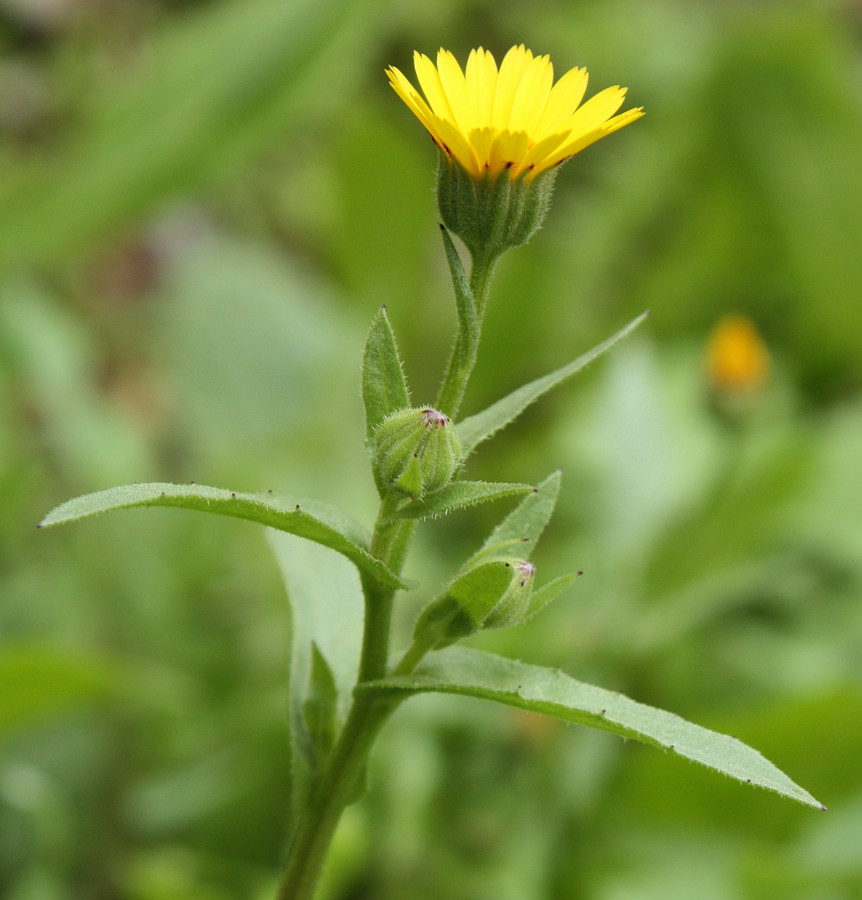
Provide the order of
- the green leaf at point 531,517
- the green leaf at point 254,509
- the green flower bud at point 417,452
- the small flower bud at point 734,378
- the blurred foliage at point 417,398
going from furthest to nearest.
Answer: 1. the small flower bud at point 734,378
2. the blurred foliage at point 417,398
3. the green leaf at point 531,517
4. the green flower bud at point 417,452
5. the green leaf at point 254,509

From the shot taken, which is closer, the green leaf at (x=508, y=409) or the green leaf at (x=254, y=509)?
the green leaf at (x=254, y=509)

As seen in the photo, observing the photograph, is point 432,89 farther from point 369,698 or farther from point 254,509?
point 369,698

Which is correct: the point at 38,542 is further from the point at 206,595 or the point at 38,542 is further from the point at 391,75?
the point at 391,75

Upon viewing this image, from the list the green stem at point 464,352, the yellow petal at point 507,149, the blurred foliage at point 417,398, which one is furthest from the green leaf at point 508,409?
the blurred foliage at point 417,398

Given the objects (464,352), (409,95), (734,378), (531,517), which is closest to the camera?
(409,95)

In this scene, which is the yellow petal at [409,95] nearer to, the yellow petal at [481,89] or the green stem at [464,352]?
the yellow petal at [481,89]

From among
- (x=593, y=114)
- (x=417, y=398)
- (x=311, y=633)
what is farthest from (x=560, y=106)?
(x=417, y=398)

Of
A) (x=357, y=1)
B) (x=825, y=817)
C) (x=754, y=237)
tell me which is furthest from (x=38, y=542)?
(x=754, y=237)

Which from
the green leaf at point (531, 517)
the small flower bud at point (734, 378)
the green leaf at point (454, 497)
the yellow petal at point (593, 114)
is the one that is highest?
the yellow petal at point (593, 114)
